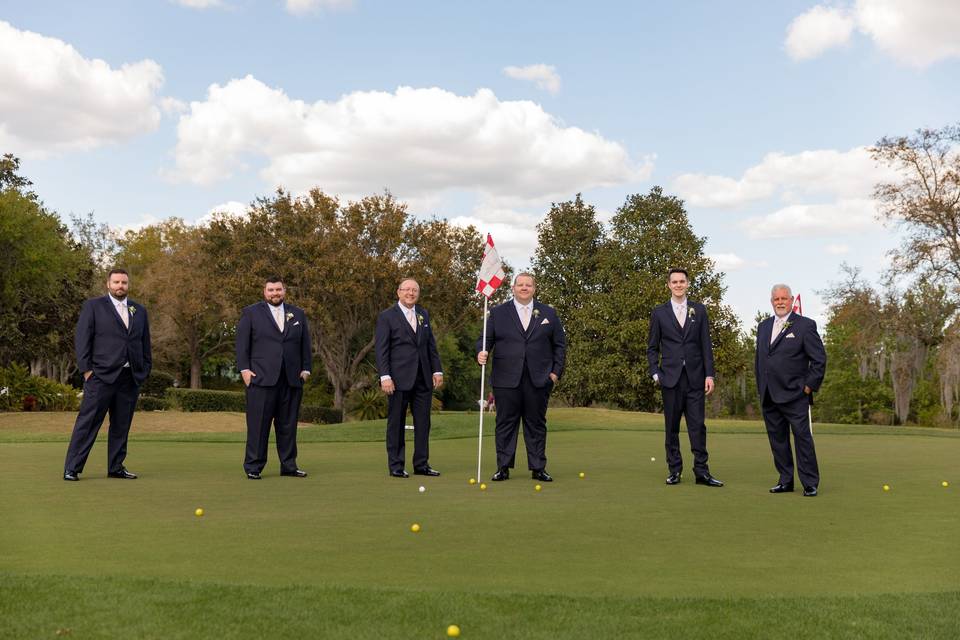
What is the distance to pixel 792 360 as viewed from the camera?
28.2ft

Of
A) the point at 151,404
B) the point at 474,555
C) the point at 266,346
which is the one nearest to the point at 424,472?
the point at 266,346

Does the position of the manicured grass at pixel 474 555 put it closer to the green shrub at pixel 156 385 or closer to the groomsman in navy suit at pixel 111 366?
the groomsman in navy suit at pixel 111 366

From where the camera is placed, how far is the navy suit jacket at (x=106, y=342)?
9000 mm

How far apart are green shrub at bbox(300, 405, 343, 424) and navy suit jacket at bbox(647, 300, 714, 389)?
24.0 m

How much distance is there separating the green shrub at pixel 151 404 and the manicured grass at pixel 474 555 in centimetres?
2475

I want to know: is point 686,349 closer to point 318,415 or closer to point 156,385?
point 318,415

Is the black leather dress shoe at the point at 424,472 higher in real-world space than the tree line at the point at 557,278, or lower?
lower

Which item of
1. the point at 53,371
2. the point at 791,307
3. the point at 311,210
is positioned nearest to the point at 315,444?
the point at 791,307

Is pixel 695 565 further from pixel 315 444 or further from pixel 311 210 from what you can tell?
pixel 311 210

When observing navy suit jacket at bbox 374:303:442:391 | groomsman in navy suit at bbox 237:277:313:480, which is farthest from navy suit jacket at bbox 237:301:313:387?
navy suit jacket at bbox 374:303:442:391

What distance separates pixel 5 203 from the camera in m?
28.7

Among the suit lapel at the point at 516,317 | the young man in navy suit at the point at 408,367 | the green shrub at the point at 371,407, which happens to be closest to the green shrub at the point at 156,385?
the green shrub at the point at 371,407

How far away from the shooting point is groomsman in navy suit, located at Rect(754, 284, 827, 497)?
332 inches

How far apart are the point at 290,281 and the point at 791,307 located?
27852mm
